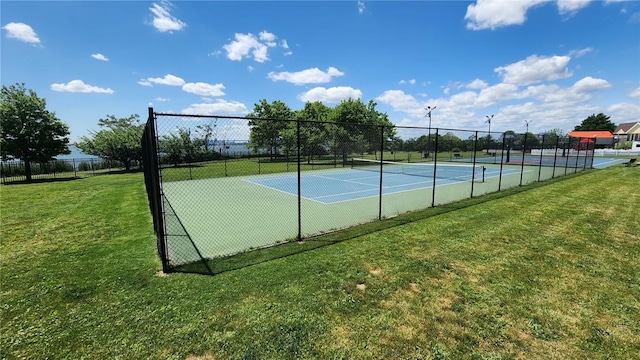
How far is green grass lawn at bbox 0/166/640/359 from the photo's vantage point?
288 cm

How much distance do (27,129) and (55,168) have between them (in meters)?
5.52

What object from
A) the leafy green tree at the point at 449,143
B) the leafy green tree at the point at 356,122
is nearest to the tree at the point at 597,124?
the leafy green tree at the point at 449,143

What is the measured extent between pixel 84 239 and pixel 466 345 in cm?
768


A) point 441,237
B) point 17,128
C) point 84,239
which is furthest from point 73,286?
point 17,128

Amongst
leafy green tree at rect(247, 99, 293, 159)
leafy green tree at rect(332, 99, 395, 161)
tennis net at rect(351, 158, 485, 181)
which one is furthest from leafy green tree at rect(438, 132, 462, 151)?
leafy green tree at rect(247, 99, 293, 159)

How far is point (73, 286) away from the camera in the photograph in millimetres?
4121

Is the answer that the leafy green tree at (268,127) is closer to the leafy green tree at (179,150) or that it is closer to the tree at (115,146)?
the leafy green tree at (179,150)

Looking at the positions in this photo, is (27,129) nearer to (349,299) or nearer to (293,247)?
(293,247)

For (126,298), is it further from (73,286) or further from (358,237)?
(358,237)

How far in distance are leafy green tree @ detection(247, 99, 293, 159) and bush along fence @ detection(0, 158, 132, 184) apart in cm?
1691

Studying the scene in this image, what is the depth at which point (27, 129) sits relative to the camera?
21312mm

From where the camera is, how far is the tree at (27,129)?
20656 millimetres

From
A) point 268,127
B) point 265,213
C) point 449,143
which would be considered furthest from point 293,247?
point 449,143

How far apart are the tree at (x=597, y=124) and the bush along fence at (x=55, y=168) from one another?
118m
